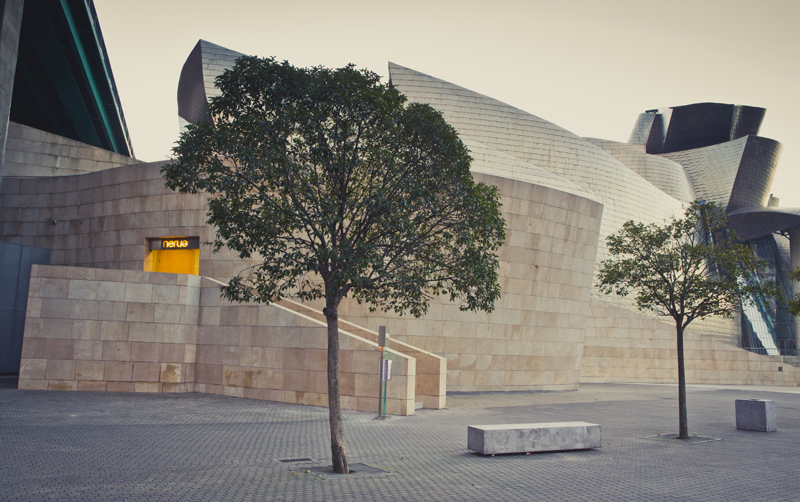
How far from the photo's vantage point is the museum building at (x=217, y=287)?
64.5 ft

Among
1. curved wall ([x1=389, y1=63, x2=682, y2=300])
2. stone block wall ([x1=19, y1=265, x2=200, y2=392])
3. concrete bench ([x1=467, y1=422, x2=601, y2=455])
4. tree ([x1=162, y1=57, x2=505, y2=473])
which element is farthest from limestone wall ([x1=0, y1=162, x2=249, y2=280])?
curved wall ([x1=389, y1=63, x2=682, y2=300])

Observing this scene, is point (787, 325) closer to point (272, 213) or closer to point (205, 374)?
point (205, 374)

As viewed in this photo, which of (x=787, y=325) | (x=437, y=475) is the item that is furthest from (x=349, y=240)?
(x=787, y=325)

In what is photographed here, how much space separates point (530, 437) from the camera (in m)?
12.1

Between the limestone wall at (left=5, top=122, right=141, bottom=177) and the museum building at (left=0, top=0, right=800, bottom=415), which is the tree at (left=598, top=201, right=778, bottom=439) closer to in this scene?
the museum building at (left=0, top=0, right=800, bottom=415)

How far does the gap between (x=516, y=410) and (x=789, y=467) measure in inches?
363

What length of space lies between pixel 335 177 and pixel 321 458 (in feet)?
17.2

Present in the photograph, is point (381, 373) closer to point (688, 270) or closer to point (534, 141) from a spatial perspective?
point (688, 270)

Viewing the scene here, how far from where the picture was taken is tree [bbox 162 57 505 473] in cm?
989

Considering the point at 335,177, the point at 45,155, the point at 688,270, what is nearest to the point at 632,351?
the point at 688,270

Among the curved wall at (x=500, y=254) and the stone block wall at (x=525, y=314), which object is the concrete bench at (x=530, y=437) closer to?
the stone block wall at (x=525, y=314)

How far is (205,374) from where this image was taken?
20.9 m

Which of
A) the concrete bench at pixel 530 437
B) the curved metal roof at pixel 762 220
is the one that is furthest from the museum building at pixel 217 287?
the curved metal roof at pixel 762 220

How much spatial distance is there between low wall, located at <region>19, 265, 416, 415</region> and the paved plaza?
3.58 ft
